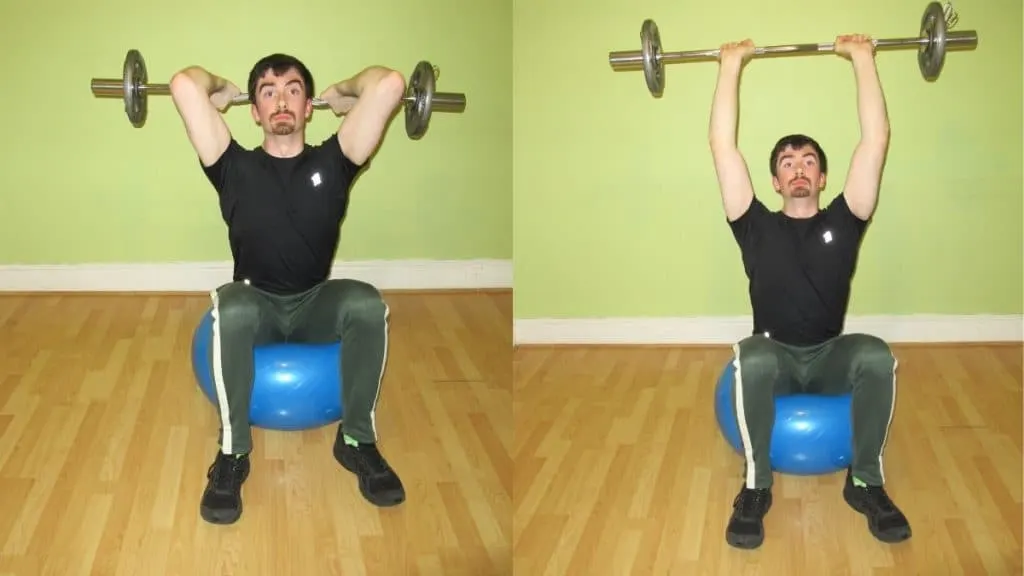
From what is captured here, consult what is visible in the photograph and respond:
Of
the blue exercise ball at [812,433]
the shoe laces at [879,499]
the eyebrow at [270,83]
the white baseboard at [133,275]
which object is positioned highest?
the eyebrow at [270,83]

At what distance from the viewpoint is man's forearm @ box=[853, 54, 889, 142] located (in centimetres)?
247

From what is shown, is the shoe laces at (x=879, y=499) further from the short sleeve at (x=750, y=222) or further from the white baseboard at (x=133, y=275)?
the white baseboard at (x=133, y=275)

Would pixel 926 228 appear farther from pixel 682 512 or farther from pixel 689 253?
pixel 682 512

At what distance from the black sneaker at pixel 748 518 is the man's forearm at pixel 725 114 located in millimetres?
803

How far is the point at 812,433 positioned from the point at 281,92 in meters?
1.43

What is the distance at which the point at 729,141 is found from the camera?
2523 millimetres

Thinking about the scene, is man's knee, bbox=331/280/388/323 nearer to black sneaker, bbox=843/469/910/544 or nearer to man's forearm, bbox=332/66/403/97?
man's forearm, bbox=332/66/403/97

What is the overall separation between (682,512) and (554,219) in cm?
146

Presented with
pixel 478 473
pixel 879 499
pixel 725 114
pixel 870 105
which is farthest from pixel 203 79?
pixel 879 499

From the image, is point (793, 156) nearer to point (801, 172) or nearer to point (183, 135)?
point (801, 172)

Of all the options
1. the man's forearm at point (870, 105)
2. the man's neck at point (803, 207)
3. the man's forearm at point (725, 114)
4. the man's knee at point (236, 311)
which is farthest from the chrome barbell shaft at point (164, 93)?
the man's forearm at point (870, 105)

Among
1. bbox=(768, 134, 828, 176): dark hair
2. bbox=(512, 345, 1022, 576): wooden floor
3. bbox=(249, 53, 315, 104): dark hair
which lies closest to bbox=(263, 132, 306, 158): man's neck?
bbox=(249, 53, 315, 104): dark hair

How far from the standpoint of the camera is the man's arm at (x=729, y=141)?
2525mm

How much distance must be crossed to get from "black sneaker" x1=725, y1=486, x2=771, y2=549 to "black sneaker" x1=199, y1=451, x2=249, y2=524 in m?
1.03
